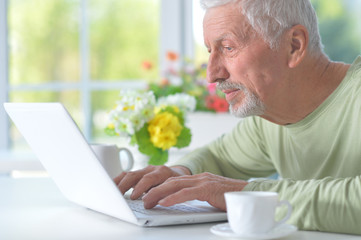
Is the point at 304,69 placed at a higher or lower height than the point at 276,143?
higher

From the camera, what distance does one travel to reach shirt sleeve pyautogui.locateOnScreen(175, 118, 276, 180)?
5.76ft

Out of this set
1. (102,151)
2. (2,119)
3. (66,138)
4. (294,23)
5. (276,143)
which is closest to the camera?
(66,138)

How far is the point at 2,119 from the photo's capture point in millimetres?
4105

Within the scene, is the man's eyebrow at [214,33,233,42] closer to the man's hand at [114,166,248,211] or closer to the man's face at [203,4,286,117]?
the man's face at [203,4,286,117]

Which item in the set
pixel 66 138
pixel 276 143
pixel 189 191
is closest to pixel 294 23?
pixel 276 143

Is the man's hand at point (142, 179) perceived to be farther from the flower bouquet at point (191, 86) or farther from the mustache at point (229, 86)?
the flower bouquet at point (191, 86)

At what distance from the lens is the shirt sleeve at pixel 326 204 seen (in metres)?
1.02

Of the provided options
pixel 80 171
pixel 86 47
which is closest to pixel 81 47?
pixel 86 47

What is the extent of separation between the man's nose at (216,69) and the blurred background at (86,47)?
2720 mm

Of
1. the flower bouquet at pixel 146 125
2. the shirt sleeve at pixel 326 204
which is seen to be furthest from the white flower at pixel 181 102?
the shirt sleeve at pixel 326 204

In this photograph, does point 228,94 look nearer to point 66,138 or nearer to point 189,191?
point 189,191

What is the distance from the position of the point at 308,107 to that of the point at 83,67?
2.86m

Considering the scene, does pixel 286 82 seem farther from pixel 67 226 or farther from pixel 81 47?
pixel 81 47

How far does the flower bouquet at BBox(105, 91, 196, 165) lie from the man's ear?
54cm
